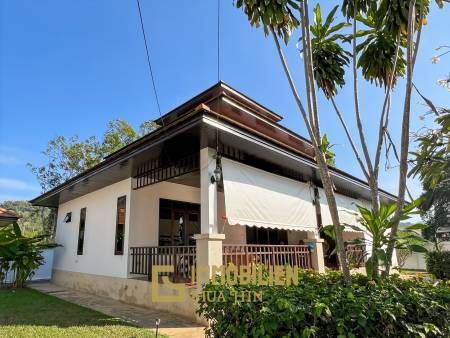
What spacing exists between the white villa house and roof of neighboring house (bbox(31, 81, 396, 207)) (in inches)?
1.6

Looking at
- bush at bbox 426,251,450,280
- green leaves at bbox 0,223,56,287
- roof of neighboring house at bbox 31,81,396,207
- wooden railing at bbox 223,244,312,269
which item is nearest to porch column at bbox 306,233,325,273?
wooden railing at bbox 223,244,312,269

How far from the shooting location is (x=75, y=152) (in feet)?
90.2

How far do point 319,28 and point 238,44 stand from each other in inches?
80.1

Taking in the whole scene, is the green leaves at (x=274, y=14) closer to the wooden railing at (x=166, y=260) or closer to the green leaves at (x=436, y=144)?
the wooden railing at (x=166, y=260)

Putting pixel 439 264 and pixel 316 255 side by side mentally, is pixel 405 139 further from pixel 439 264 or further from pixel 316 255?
pixel 439 264

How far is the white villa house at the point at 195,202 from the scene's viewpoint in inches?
298

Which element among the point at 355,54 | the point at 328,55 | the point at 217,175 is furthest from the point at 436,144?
the point at 217,175

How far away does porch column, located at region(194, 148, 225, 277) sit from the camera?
6559 millimetres

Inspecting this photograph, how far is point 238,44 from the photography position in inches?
299

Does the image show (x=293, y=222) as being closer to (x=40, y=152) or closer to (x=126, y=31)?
(x=126, y=31)

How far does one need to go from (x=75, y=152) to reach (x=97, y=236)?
18326 mm

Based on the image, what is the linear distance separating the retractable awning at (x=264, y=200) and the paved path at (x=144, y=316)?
258 centimetres

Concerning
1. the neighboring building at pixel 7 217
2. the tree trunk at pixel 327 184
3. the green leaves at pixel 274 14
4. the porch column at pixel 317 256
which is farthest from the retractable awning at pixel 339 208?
the neighboring building at pixel 7 217

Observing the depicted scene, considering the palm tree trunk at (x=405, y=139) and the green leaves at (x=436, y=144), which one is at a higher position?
the green leaves at (x=436, y=144)
